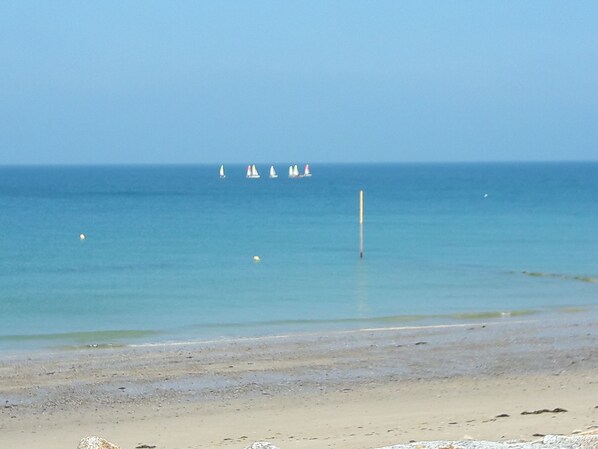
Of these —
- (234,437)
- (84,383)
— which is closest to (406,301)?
(84,383)

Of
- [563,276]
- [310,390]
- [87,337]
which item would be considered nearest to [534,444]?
[310,390]

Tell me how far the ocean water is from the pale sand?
2.36m

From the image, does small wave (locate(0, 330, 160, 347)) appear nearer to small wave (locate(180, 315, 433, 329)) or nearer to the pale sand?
small wave (locate(180, 315, 433, 329))

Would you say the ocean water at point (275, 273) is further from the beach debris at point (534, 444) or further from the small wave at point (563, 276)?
the beach debris at point (534, 444)

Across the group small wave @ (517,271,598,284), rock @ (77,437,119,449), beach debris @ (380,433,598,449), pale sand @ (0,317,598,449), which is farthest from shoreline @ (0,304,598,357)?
beach debris @ (380,433,598,449)

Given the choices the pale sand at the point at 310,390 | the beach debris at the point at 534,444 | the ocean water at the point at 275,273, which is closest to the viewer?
the beach debris at the point at 534,444

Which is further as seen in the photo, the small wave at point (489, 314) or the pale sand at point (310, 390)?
the small wave at point (489, 314)

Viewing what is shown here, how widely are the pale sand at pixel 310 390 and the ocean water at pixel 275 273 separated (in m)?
2.36

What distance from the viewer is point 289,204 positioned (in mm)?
70750

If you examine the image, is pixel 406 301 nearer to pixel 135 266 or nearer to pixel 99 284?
pixel 99 284

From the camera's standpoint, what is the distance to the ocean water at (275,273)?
1995 centimetres

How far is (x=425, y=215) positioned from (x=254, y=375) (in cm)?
4253

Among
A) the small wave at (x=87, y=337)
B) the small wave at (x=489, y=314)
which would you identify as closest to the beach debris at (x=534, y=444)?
the small wave at (x=87, y=337)

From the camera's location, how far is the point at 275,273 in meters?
28.6
